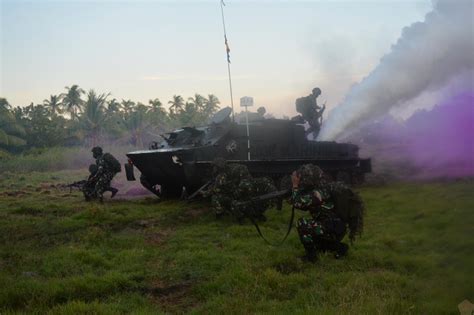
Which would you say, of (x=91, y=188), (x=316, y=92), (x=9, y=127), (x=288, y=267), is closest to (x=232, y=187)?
(x=288, y=267)

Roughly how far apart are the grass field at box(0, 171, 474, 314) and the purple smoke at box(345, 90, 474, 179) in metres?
6.99

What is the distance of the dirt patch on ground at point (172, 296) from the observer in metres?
4.47

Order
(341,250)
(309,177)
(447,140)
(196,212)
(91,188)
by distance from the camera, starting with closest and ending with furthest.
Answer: (309,177), (341,250), (196,212), (91,188), (447,140)

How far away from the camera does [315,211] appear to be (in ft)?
18.9

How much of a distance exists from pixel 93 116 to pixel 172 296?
43.8 m

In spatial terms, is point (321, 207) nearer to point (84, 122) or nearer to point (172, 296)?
point (172, 296)

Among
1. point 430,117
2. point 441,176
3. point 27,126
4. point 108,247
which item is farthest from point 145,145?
point 108,247

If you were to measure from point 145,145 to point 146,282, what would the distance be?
46153 mm

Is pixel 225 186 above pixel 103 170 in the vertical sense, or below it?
below

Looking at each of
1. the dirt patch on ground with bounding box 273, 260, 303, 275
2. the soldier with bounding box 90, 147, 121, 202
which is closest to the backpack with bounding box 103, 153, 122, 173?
the soldier with bounding box 90, 147, 121, 202

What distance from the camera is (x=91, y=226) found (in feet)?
27.8

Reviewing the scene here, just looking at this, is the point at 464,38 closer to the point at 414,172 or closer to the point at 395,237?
the point at 414,172

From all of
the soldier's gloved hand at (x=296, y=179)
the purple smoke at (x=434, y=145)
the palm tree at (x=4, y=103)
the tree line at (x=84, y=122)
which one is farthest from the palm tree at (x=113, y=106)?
the soldier's gloved hand at (x=296, y=179)

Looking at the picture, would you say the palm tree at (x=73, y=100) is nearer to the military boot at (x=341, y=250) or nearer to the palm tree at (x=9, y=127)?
the palm tree at (x=9, y=127)
